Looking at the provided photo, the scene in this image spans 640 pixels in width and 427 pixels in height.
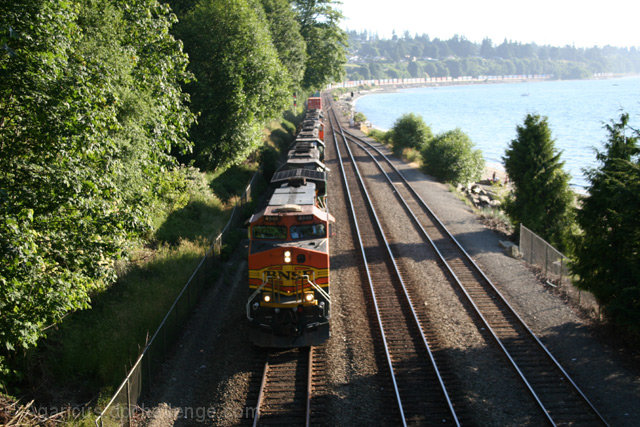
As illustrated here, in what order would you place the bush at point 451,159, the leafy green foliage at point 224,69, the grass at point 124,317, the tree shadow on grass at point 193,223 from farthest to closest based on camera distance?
the bush at point 451,159 → the leafy green foliage at point 224,69 → the tree shadow on grass at point 193,223 → the grass at point 124,317

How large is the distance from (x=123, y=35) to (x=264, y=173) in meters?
18.3

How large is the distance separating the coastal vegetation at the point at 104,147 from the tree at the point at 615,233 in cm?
1330

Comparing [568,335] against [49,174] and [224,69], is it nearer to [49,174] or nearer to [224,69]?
[49,174]

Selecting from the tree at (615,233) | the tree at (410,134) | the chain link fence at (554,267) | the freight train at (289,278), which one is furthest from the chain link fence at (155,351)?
the tree at (410,134)

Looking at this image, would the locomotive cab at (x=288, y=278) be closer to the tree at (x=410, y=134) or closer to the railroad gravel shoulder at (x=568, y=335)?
the railroad gravel shoulder at (x=568, y=335)

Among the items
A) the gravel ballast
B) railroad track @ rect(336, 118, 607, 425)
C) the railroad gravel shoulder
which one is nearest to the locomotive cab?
the gravel ballast

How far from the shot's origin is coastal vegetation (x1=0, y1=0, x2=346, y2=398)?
975 cm

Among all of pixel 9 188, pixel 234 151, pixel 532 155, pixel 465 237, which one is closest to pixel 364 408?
pixel 9 188

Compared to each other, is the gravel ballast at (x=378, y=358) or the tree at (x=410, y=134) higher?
the tree at (x=410, y=134)

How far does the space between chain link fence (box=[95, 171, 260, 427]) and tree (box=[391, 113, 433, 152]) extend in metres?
30.4

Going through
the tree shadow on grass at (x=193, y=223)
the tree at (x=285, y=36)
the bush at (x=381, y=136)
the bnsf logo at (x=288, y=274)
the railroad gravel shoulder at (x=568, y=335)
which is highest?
the tree at (x=285, y=36)

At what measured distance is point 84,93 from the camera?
10.4 meters

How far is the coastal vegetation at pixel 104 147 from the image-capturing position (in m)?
9.75

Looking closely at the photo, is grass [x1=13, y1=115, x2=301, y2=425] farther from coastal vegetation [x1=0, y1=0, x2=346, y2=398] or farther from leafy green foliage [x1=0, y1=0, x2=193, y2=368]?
leafy green foliage [x1=0, y1=0, x2=193, y2=368]
